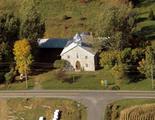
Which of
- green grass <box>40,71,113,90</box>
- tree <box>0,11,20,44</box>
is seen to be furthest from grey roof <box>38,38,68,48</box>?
green grass <box>40,71,113,90</box>

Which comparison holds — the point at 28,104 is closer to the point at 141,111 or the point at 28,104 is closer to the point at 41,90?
the point at 41,90

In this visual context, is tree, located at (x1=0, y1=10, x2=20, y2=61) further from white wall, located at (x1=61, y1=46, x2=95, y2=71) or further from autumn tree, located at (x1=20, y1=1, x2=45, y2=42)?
white wall, located at (x1=61, y1=46, x2=95, y2=71)

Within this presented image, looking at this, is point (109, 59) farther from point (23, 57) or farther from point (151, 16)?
point (151, 16)

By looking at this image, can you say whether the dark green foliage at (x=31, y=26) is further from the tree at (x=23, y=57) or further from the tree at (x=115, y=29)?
the tree at (x=115, y=29)

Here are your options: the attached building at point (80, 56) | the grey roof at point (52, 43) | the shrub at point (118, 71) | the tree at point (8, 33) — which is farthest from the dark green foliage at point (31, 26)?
the shrub at point (118, 71)

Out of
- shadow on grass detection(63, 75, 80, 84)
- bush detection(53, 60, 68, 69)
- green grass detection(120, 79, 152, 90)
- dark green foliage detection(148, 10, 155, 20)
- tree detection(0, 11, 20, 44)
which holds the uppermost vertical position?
dark green foliage detection(148, 10, 155, 20)

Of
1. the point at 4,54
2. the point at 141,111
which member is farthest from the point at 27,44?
the point at 141,111

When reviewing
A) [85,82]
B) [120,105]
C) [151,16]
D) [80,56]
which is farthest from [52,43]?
[120,105]
